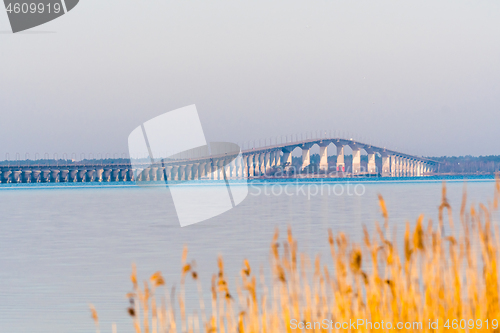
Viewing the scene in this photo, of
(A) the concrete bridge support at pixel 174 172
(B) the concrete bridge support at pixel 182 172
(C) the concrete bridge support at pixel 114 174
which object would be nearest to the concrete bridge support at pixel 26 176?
(C) the concrete bridge support at pixel 114 174

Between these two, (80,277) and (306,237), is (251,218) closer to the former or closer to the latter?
(306,237)

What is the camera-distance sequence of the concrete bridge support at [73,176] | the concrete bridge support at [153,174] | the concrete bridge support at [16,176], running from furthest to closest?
1. the concrete bridge support at [73,176]
2. the concrete bridge support at [16,176]
3. the concrete bridge support at [153,174]

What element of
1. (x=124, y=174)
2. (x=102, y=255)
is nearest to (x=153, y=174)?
(x=124, y=174)

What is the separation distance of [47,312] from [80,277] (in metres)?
3.32

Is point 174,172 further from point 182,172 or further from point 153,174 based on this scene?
point 153,174

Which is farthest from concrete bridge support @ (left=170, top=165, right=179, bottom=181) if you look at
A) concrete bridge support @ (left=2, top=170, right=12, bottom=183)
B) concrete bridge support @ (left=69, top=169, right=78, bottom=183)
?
concrete bridge support @ (left=2, top=170, right=12, bottom=183)

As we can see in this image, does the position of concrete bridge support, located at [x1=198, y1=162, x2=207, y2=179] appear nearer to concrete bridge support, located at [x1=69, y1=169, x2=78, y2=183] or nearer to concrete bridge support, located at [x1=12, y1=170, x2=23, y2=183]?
concrete bridge support, located at [x1=69, y1=169, x2=78, y2=183]

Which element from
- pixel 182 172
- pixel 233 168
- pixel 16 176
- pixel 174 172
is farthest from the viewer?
pixel 16 176

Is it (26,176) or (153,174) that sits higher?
(26,176)

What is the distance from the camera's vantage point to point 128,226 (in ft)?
89.1

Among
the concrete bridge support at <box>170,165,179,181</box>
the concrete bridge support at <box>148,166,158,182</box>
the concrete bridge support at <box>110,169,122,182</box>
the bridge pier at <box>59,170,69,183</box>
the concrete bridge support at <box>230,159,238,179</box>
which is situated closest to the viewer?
the concrete bridge support at <box>230,159,238,179</box>

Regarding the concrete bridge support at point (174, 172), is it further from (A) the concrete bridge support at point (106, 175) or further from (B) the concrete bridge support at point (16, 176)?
(B) the concrete bridge support at point (16, 176)

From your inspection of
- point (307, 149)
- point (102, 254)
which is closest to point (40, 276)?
point (102, 254)

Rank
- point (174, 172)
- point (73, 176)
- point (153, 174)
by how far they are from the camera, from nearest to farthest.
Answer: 1. point (174, 172)
2. point (153, 174)
3. point (73, 176)
